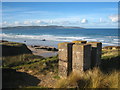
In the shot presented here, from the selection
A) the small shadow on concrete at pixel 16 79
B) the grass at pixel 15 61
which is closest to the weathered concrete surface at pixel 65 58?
the small shadow on concrete at pixel 16 79

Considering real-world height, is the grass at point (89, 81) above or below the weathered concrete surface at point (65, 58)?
below

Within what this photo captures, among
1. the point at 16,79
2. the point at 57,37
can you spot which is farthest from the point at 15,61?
the point at 57,37

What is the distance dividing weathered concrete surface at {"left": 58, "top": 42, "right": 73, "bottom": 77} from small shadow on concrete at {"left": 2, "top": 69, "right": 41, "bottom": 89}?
1206 millimetres

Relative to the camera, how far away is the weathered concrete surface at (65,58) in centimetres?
739

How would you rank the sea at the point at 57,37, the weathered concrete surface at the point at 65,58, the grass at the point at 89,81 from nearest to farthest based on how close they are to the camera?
1. the grass at the point at 89,81
2. the weathered concrete surface at the point at 65,58
3. the sea at the point at 57,37

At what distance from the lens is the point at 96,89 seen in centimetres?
591

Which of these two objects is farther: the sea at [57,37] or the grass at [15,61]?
the sea at [57,37]

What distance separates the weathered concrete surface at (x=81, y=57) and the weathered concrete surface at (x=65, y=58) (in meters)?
0.23

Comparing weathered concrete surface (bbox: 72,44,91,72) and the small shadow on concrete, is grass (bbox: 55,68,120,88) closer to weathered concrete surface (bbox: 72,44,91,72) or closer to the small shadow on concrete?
weathered concrete surface (bbox: 72,44,91,72)

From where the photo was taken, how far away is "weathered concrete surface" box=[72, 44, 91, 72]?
6988 mm

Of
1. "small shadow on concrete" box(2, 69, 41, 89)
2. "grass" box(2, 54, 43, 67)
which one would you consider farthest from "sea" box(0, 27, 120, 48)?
"small shadow on concrete" box(2, 69, 41, 89)

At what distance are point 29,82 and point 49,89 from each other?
5.84 ft

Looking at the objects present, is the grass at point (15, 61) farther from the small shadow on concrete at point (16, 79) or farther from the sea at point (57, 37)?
the sea at point (57, 37)

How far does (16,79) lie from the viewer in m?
7.62
